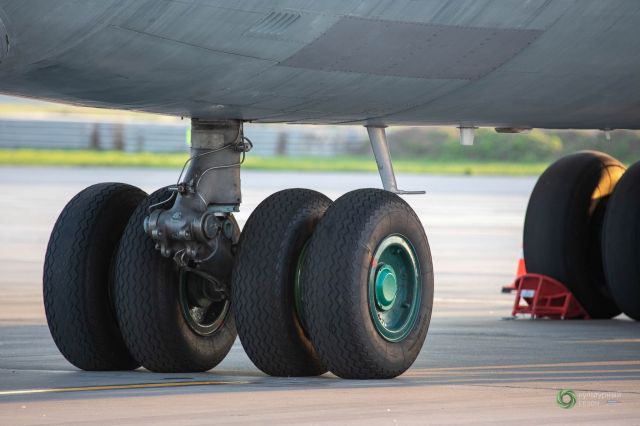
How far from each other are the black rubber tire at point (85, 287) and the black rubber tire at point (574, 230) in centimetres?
562

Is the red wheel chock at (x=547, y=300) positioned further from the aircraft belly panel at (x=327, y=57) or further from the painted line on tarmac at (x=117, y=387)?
the painted line on tarmac at (x=117, y=387)

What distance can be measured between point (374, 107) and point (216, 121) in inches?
40.6

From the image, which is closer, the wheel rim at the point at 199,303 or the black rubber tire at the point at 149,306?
the black rubber tire at the point at 149,306

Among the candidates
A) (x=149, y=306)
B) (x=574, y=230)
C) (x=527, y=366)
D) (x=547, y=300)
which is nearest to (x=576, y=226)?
(x=574, y=230)

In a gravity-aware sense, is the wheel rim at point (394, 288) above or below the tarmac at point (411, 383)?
above

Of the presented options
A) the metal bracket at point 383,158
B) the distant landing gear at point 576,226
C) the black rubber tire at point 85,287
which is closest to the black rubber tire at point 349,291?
the metal bracket at point 383,158

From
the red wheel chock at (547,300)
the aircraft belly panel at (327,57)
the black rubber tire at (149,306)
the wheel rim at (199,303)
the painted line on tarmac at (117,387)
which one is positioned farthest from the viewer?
the red wheel chock at (547,300)

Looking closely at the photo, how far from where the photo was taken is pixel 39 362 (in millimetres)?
10102

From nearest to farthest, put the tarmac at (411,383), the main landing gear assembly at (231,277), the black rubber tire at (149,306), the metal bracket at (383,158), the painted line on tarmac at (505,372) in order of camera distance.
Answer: the tarmac at (411,383) → the main landing gear assembly at (231,277) → the black rubber tire at (149,306) → the painted line on tarmac at (505,372) → the metal bracket at (383,158)

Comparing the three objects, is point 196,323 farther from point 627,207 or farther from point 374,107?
point 627,207

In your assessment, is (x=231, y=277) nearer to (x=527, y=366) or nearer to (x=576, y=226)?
(x=527, y=366)

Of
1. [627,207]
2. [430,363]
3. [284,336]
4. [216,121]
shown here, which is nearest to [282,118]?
[216,121]

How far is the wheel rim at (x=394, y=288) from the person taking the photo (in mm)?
8898
